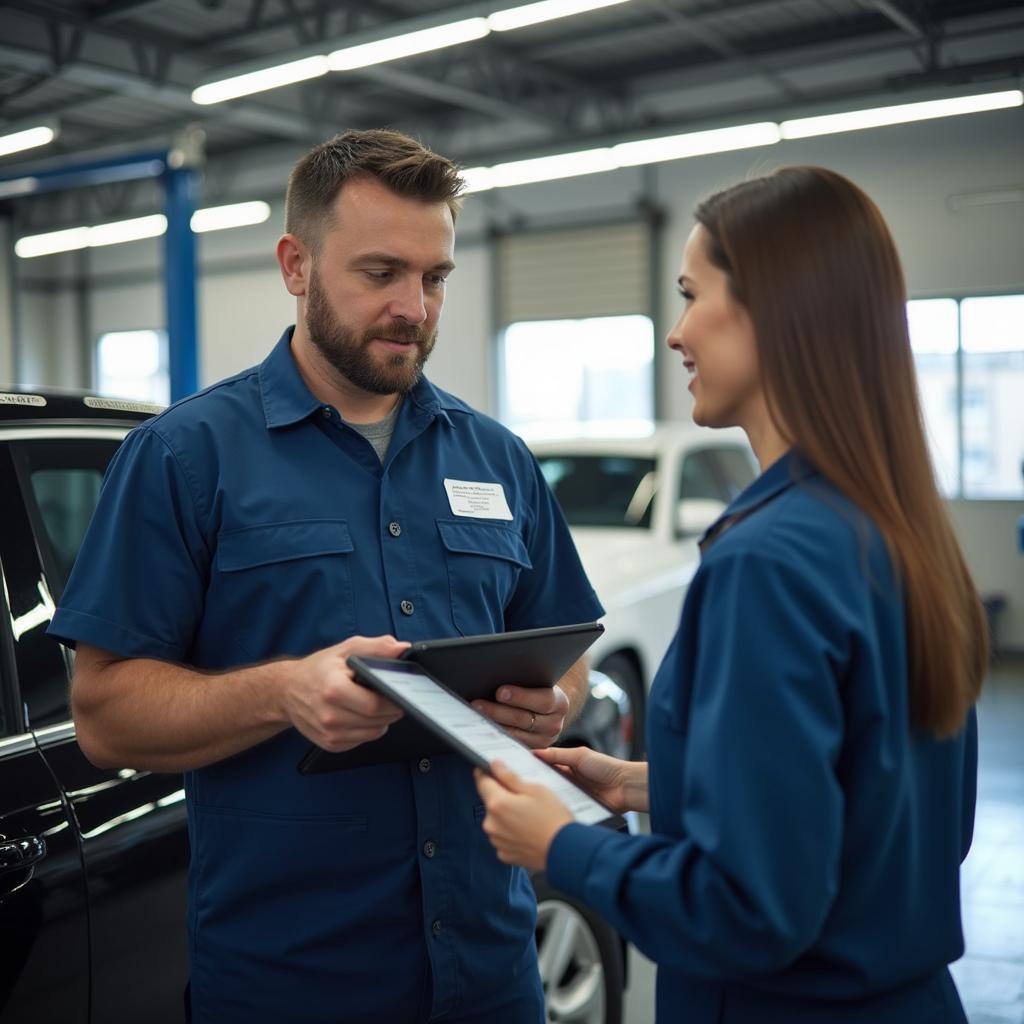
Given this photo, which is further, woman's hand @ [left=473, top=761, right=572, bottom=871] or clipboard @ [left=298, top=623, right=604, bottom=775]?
clipboard @ [left=298, top=623, right=604, bottom=775]

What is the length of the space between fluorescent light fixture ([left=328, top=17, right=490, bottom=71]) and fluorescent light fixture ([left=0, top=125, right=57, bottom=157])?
10.5 ft

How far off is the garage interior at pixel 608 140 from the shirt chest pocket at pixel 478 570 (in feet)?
13.8

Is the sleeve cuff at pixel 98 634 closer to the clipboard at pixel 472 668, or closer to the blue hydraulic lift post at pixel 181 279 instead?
the clipboard at pixel 472 668

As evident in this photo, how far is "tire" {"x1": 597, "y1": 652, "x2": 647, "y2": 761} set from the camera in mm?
5461

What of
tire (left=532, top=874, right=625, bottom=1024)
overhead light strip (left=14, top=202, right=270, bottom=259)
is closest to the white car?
tire (left=532, top=874, right=625, bottom=1024)

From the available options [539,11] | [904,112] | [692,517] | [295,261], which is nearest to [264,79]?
[539,11]

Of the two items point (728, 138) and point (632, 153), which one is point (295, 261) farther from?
point (632, 153)

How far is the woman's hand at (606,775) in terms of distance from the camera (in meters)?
1.62

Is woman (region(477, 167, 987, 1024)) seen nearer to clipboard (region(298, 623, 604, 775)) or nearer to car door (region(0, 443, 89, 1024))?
clipboard (region(298, 623, 604, 775))

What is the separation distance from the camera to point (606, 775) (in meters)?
1.64

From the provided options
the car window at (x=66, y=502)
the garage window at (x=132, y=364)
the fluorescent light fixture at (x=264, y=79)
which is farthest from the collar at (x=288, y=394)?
the garage window at (x=132, y=364)

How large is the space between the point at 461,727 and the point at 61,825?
3.04 ft

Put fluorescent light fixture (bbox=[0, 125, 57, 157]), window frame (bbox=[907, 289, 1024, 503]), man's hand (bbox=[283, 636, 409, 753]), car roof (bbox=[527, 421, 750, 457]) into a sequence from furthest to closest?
1. window frame (bbox=[907, 289, 1024, 503])
2. fluorescent light fixture (bbox=[0, 125, 57, 157])
3. car roof (bbox=[527, 421, 750, 457])
4. man's hand (bbox=[283, 636, 409, 753])

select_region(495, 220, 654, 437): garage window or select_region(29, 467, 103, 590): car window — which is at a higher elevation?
select_region(495, 220, 654, 437): garage window
